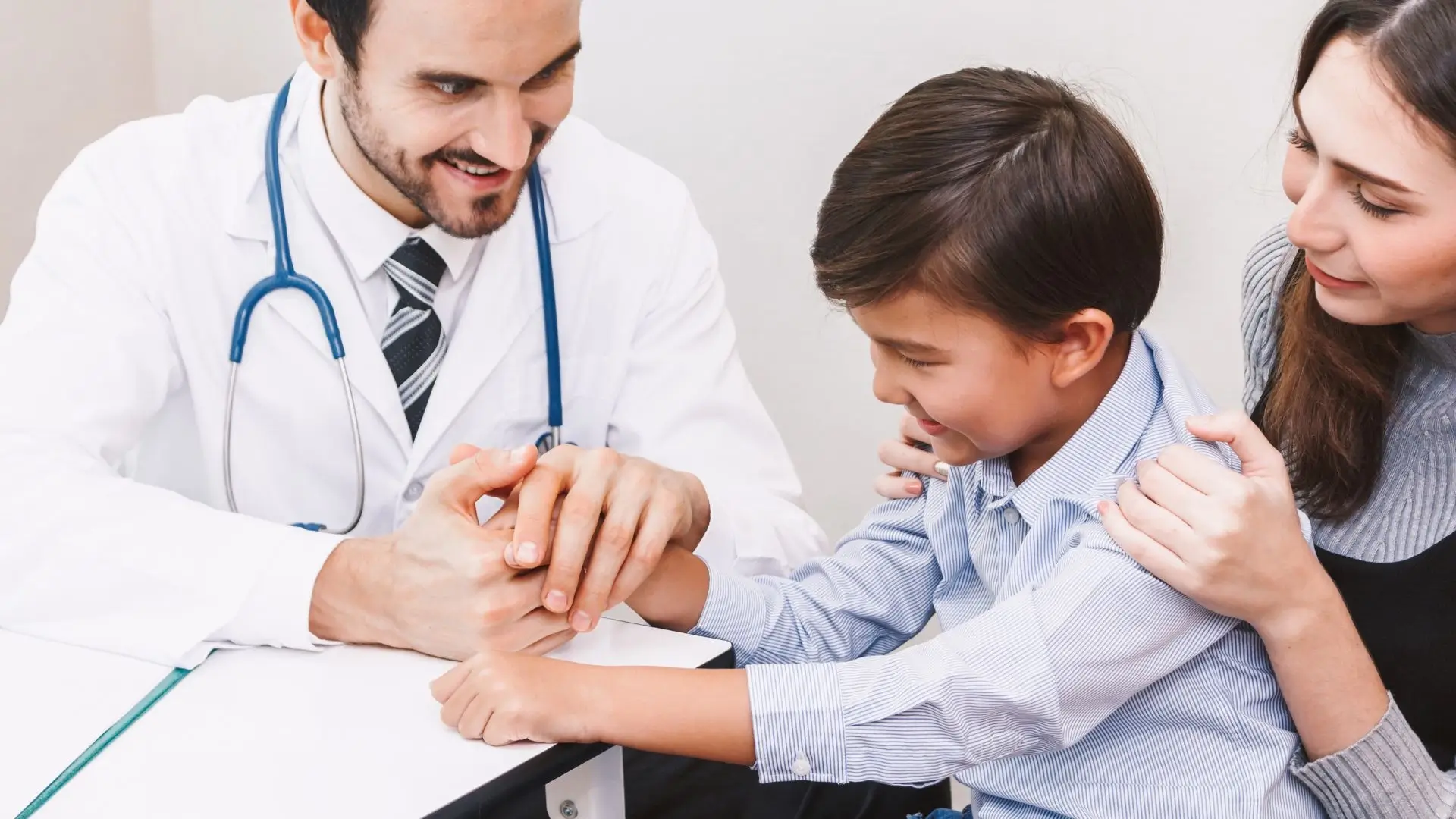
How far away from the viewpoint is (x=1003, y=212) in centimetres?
95

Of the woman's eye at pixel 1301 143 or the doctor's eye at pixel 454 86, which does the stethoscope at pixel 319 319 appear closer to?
the doctor's eye at pixel 454 86

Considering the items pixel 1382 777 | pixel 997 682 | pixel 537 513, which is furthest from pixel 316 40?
pixel 1382 777

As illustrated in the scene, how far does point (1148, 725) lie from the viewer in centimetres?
97

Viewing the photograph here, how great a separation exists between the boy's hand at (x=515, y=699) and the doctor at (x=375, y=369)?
0.10m

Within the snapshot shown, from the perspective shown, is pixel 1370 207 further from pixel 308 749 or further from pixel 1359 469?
pixel 308 749

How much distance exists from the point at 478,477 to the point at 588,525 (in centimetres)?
10

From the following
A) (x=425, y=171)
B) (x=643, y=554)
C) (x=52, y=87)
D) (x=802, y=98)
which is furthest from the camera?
(x=52, y=87)

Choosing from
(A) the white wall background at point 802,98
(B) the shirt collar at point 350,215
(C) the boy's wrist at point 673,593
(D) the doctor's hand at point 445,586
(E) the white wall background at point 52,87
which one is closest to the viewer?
(D) the doctor's hand at point 445,586

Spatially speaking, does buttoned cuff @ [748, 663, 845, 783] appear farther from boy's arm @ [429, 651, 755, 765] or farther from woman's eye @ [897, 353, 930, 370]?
woman's eye @ [897, 353, 930, 370]

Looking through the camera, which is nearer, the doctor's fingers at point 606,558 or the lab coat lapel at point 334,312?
the doctor's fingers at point 606,558

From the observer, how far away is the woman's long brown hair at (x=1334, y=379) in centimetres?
100

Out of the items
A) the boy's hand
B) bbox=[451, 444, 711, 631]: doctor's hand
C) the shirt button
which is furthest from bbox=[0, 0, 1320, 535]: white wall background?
the boy's hand

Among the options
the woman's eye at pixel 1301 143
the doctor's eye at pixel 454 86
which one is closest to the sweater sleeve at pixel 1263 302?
the woman's eye at pixel 1301 143

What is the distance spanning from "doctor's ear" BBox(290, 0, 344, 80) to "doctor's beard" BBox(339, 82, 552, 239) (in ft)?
0.10
